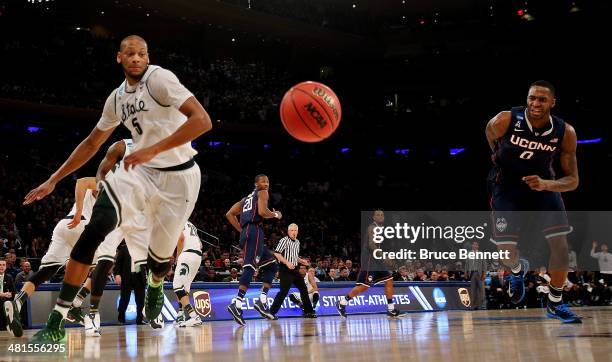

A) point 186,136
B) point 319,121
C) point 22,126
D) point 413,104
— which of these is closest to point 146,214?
point 186,136

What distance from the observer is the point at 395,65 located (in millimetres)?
33375

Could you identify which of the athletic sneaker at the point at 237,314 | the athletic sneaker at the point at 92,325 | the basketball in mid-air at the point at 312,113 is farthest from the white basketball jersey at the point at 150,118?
the athletic sneaker at the point at 237,314

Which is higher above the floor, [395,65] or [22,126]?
[395,65]

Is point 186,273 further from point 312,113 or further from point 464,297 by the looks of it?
point 464,297

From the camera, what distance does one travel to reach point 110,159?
19.7 feet

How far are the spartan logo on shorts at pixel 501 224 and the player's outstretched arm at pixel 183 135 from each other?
386 cm

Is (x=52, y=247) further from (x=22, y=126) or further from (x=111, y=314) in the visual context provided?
(x=22, y=126)

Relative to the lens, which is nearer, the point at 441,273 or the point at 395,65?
the point at 441,273

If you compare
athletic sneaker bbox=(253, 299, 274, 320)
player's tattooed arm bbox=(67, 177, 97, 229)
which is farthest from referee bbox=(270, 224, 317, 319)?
player's tattooed arm bbox=(67, 177, 97, 229)

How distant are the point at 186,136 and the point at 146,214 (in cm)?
80

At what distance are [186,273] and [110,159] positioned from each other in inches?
141

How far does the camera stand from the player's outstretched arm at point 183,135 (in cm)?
440

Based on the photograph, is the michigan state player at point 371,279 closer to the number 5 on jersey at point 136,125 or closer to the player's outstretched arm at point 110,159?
the player's outstretched arm at point 110,159
